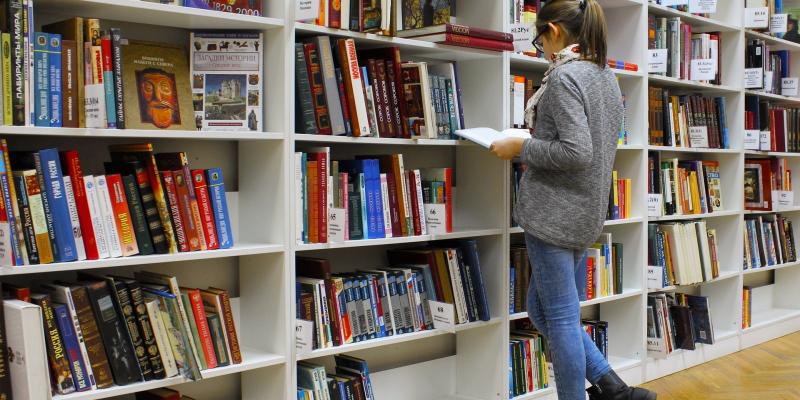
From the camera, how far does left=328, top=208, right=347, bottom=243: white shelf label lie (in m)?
2.51

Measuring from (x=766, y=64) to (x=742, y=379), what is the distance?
1915 millimetres

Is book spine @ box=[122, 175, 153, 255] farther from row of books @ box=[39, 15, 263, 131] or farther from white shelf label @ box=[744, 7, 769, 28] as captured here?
white shelf label @ box=[744, 7, 769, 28]

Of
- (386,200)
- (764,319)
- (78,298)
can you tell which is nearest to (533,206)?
(386,200)

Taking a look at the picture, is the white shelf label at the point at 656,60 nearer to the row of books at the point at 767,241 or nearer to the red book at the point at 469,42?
the red book at the point at 469,42

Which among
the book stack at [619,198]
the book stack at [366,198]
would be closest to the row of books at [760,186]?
the book stack at [619,198]

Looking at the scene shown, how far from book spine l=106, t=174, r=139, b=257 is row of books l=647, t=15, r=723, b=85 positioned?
266cm

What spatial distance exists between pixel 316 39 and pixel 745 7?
3112mm

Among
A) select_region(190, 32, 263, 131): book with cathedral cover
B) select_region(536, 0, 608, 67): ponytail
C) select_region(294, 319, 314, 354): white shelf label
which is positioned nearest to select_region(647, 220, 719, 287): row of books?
select_region(536, 0, 608, 67): ponytail

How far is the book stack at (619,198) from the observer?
3641 mm

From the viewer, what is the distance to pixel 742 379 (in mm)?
3957

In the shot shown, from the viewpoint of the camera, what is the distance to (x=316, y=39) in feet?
8.23

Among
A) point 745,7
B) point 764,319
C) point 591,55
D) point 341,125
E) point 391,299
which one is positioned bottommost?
point 764,319

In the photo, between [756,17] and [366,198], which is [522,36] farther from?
[756,17]

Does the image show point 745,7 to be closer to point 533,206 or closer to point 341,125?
point 533,206
